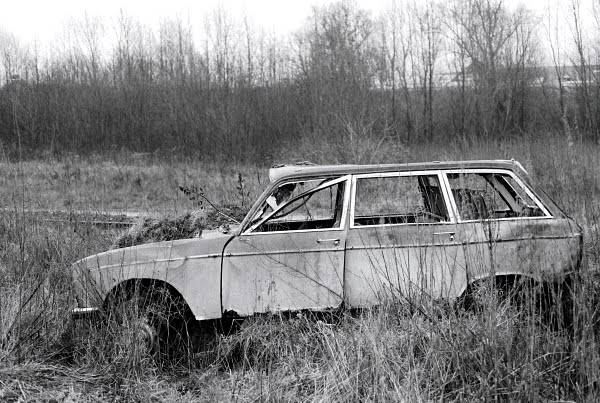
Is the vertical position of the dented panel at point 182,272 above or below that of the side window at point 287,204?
→ below

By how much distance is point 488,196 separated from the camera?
16.0 ft

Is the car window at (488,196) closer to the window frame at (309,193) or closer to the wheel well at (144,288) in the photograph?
the window frame at (309,193)

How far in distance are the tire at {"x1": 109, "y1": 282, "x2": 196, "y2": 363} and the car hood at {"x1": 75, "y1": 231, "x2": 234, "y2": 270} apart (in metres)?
0.23

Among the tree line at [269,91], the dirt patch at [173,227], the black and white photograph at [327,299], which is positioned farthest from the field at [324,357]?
the tree line at [269,91]

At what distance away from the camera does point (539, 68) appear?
2756cm

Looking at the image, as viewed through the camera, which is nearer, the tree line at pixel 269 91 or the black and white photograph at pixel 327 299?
the black and white photograph at pixel 327 299

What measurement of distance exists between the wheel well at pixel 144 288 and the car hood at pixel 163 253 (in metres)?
0.19

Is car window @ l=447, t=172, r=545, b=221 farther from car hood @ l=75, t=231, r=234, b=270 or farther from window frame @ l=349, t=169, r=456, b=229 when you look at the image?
car hood @ l=75, t=231, r=234, b=270

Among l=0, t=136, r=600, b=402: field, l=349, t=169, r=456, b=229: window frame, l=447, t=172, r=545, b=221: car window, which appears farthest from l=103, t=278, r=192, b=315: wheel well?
l=447, t=172, r=545, b=221: car window

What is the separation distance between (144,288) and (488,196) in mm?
3060

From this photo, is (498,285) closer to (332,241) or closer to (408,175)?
(408,175)

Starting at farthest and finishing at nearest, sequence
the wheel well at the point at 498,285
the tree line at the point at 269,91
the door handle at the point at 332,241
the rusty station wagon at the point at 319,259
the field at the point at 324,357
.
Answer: the tree line at the point at 269,91, the door handle at the point at 332,241, the rusty station wagon at the point at 319,259, the wheel well at the point at 498,285, the field at the point at 324,357

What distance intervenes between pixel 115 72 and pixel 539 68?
24.5 m

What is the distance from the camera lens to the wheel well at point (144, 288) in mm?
5162
